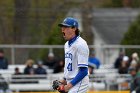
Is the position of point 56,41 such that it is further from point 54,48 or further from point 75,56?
point 75,56

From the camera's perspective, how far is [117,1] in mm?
52031

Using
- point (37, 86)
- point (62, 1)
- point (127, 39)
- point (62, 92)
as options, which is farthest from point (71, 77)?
point (62, 1)

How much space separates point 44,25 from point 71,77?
25.2 meters

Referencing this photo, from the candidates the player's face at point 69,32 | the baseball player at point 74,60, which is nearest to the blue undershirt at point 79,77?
the baseball player at point 74,60

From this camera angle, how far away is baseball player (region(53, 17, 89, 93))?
1017 cm

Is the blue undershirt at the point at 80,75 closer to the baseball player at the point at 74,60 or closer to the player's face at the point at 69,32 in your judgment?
the baseball player at the point at 74,60

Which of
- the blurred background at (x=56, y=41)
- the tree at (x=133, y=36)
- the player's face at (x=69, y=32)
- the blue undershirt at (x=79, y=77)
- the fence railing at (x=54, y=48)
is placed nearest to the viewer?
the blue undershirt at (x=79, y=77)

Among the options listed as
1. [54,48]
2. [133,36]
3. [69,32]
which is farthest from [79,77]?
[133,36]

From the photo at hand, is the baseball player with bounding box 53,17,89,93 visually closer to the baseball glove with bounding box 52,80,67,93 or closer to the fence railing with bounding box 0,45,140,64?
the baseball glove with bounding box 52,80,67,93

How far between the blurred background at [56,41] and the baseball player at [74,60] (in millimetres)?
7194

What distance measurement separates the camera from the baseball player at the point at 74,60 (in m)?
10.2

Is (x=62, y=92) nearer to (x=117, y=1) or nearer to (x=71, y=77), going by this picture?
(x=71, y=77)

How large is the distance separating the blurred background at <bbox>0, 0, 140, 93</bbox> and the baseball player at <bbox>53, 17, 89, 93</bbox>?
7.19m

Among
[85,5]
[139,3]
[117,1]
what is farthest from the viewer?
[117,1]
